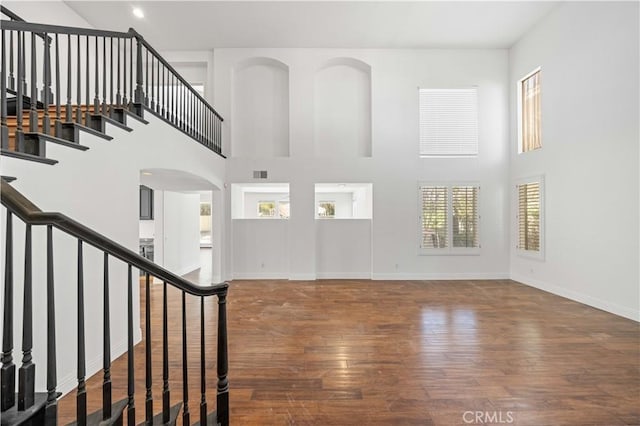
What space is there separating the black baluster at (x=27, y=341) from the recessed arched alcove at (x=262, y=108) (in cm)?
647

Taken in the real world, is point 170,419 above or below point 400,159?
below

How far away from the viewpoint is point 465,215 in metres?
7.31

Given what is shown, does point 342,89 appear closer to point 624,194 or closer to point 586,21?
point 586,21

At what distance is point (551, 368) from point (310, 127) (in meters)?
6.00

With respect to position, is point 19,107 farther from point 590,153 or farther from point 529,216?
point 529,216

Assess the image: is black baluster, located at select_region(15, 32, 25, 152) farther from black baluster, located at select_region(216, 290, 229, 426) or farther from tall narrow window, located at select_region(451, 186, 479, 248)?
tall narrow window, located at select_region(451, 186, 479, 248)

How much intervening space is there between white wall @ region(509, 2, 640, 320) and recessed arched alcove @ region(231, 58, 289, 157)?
531 cm

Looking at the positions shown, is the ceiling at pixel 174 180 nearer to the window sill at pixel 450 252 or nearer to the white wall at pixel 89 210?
the white wall at pixel 89 210

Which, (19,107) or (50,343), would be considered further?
(19,107)

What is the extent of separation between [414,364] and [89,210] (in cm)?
334

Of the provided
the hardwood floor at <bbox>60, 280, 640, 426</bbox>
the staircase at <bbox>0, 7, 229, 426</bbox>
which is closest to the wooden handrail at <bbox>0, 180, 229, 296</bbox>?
the staircase at <bbox>0, 7, 229, 426</bbox>

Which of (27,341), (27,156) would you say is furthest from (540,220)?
(27,156)

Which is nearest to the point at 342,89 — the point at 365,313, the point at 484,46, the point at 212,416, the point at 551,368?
the point at 484,46

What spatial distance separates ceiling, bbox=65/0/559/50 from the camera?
5.84m
